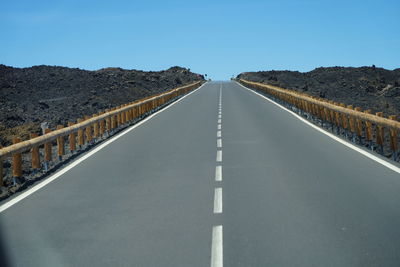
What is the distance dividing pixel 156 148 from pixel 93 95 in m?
41.1

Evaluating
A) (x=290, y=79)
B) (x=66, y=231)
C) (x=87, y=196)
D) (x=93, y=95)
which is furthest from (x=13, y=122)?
(x=290, y=79)

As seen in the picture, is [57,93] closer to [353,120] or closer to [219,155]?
[353,120]

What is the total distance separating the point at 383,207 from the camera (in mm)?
7562

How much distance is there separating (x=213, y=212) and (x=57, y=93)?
53.9 meters

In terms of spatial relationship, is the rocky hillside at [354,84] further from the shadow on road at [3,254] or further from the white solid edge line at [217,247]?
the shadow on road at [3,254]

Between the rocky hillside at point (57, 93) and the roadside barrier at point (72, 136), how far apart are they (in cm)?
652

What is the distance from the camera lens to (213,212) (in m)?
7.51

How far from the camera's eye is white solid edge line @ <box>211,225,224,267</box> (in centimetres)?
537

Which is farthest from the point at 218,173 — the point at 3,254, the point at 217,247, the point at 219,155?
the point at 3,254

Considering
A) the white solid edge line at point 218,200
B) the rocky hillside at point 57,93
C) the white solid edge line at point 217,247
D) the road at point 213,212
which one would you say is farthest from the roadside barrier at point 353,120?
the rocky hillside at point 57,93

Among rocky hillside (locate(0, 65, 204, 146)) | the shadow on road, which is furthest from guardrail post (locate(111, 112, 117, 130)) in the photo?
the shadow on road

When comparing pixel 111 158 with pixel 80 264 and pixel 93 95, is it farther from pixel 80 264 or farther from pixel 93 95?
pixel 93 95

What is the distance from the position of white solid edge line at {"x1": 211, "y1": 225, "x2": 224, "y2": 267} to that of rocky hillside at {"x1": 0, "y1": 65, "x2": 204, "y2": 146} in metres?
23.9

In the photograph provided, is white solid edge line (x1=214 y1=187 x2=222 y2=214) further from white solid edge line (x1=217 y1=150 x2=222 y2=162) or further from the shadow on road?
white solid edge line (x1=217 y1=150 x2=222 y2=162)
